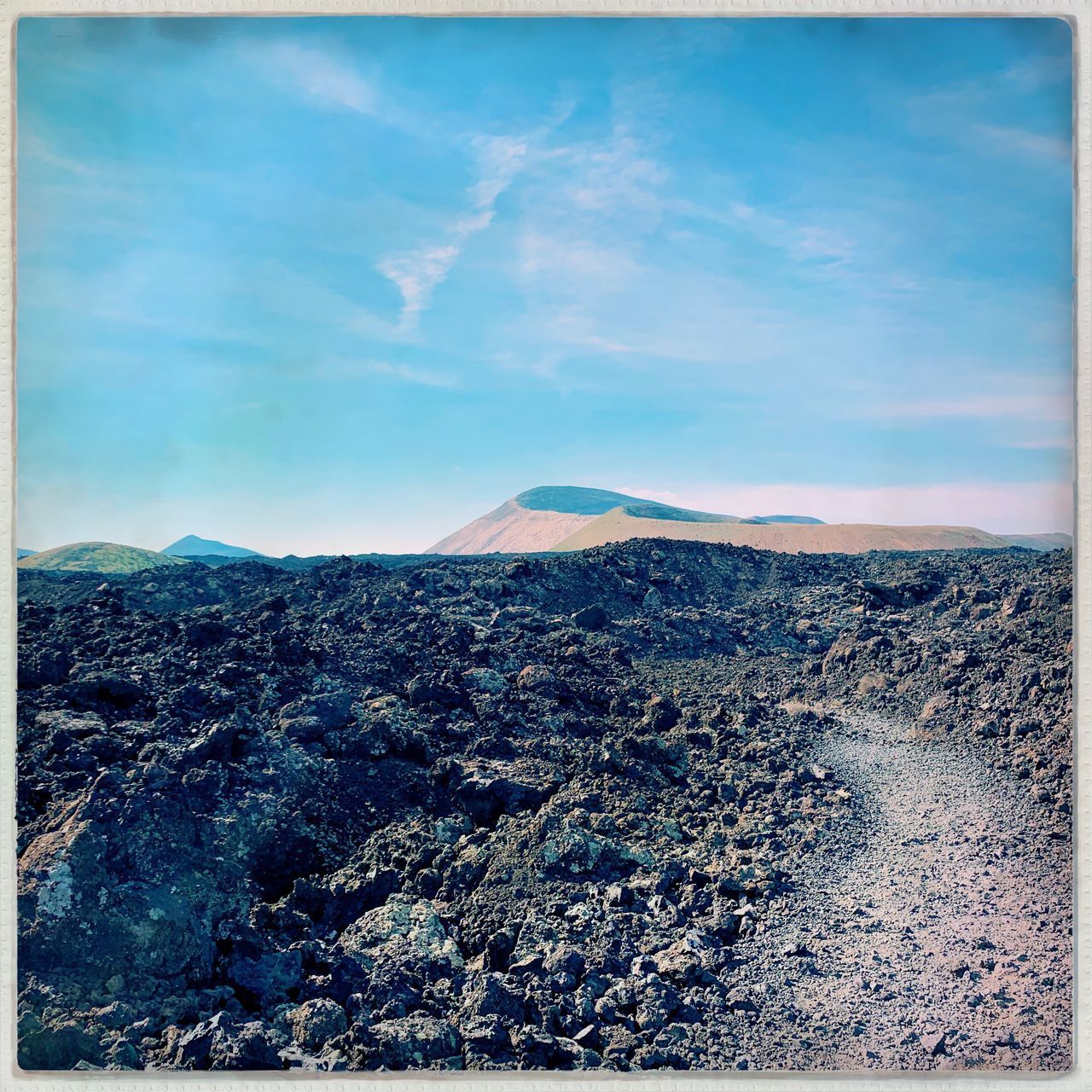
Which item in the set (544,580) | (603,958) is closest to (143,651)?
(603,958)

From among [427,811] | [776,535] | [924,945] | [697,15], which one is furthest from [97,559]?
[776,535]

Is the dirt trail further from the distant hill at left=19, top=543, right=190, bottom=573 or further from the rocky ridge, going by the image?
the distant hill at left=19, top=543, right=190, bottom=573

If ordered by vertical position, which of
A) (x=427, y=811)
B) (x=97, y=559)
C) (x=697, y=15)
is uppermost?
(x=697, y=15)

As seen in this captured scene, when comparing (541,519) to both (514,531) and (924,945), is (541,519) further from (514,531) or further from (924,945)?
(924,945)

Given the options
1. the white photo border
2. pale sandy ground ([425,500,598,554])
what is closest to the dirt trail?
the white photo border

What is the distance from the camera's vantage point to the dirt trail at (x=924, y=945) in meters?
3.96

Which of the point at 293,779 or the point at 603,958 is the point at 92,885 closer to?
the point at 293,779

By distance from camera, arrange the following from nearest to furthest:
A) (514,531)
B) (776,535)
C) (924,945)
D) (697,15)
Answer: (924,945), (697,15), (514,531), (776,535)

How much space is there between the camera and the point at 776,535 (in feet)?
40.4

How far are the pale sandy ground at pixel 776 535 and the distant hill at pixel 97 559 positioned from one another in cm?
531

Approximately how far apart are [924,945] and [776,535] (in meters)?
8.41

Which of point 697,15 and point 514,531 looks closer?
point 697,15

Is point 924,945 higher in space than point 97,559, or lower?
lower

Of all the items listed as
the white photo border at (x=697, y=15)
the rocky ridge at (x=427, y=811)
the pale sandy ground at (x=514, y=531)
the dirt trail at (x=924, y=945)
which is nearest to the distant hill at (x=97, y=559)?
the rocky ridge at (x=427, y=811)
